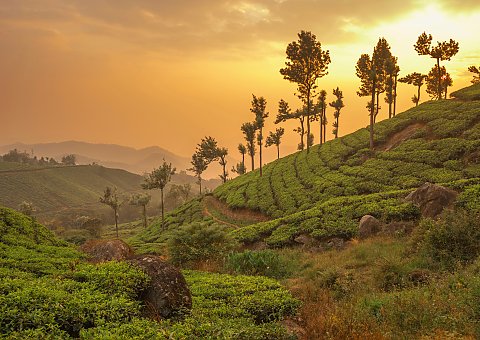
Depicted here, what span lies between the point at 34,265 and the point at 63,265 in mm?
1127

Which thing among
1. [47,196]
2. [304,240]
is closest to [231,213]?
[304,240]

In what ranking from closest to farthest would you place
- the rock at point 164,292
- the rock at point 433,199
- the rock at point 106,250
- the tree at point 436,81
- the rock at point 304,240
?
the rock at point 164,292
the rock at point 106,250
the rock at point 433,199
the rock at point 304,240
the tree at point 436,81

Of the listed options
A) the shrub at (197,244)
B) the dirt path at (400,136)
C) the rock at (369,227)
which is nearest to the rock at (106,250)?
the shrub at (197,244)

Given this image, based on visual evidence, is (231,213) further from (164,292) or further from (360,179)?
(164,292)

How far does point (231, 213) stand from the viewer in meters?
51.4

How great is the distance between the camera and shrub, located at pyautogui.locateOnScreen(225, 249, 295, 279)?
18.9 meters

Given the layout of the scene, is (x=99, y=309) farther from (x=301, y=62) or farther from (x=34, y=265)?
(x=301, y=62)

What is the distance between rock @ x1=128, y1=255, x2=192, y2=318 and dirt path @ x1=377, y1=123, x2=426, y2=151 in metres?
42.9

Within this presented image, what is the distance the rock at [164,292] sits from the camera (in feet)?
32.6

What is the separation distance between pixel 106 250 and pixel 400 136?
149ft

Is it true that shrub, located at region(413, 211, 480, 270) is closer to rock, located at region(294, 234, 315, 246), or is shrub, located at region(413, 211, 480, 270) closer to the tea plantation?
the tea plantation

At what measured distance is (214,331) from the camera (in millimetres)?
8359

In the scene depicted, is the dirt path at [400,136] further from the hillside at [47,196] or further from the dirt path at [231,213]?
the hillside at [47,196]

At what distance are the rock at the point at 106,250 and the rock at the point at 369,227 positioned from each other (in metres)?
15.8
